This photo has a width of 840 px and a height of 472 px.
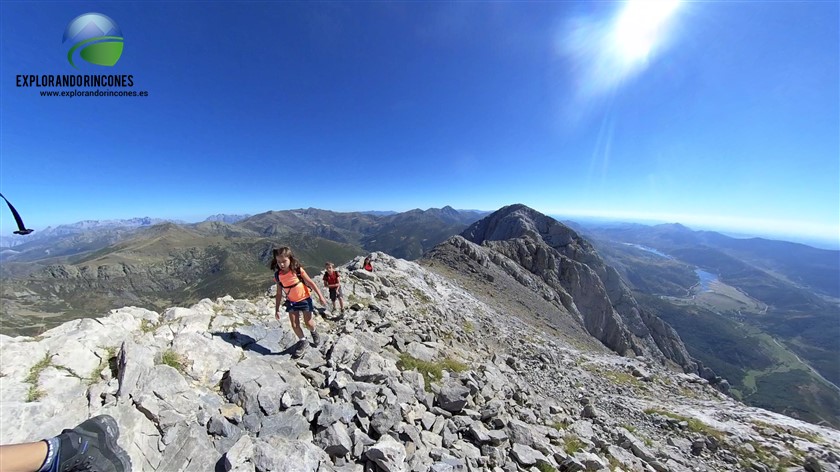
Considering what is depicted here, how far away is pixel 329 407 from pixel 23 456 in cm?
540

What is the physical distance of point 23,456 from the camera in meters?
4.97

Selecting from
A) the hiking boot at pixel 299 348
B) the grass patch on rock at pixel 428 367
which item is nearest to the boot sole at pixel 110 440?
the hiking boot at pixel 299 348

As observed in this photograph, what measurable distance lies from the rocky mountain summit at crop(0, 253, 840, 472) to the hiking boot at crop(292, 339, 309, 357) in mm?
246

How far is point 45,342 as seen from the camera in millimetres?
8406

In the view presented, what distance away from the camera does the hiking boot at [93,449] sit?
5230 millimetres

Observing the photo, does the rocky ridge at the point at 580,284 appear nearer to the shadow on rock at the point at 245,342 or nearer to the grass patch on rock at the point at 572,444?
the grass patch on rock at the point at 572,444

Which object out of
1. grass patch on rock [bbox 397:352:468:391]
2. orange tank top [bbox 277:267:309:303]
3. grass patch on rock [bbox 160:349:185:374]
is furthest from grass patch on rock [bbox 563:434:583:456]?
grass patch on rock [bbox 160:349:185:374]

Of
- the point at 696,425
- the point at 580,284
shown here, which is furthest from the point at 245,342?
the point at 580,284

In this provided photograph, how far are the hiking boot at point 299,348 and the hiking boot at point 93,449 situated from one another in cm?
515

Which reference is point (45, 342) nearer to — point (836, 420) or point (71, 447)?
point (71, 447)

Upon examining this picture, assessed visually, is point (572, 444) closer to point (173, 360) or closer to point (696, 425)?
point (696, 425)

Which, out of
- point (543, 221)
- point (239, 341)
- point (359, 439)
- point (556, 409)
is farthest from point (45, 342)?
point (543, 221)

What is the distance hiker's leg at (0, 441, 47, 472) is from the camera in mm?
4781

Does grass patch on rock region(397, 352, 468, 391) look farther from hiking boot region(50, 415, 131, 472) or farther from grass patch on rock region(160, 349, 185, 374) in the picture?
hiking boot region(50, 415, 131, 472)
